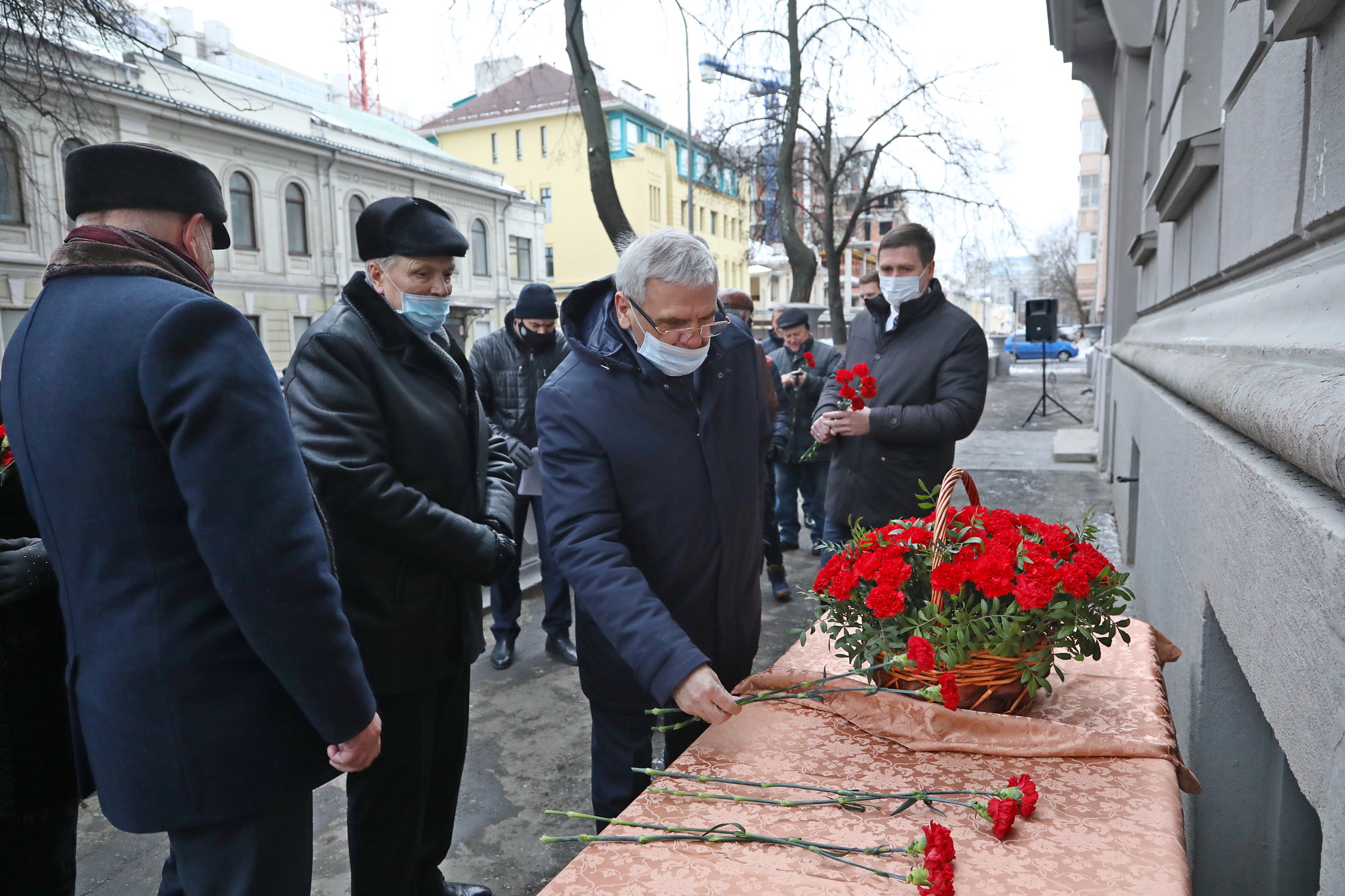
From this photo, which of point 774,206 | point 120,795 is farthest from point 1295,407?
point 774,206

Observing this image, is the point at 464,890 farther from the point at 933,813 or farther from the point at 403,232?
the point at 403,232

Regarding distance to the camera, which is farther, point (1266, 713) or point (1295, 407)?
point (1266, 713)

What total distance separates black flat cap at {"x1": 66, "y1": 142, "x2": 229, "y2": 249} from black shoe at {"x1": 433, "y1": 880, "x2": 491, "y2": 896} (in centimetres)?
209

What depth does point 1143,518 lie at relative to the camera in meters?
4.00

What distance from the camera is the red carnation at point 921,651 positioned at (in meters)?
1.55

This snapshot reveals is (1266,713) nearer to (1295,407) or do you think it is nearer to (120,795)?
(1295,407)

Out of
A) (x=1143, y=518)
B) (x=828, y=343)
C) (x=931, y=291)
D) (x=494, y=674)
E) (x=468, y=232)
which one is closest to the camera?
(x=931, y=291)

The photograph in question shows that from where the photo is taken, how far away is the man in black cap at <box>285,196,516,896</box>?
2340 millimetres

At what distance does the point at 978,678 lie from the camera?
1627 mm

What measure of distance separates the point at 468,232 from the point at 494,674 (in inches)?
1192

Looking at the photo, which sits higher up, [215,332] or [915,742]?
[215,332]

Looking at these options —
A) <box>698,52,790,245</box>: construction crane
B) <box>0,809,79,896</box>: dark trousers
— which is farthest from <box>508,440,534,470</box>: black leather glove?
<box>698,52,790,245</box>: construction crane

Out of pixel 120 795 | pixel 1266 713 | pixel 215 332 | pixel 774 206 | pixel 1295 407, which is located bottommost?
pixel 120 795

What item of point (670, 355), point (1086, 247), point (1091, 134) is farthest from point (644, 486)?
point (1086, 247)
